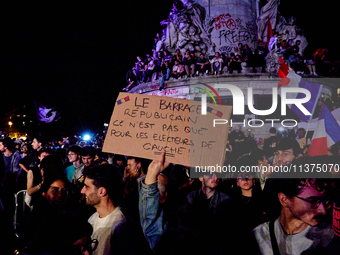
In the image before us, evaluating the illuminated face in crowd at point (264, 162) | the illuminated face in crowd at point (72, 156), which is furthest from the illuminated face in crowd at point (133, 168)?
the illuminated face in crowd at point (264, 162)

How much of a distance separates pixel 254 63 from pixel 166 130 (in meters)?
23.0

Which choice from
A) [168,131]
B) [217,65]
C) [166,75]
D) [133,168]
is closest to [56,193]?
[133,168]

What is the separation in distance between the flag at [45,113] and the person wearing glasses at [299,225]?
1382cm

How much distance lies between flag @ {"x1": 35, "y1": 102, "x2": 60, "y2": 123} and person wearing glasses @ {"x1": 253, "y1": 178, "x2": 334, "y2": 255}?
544 inches

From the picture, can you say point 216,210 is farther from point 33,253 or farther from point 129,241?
point 33,253

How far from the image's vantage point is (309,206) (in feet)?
8.02

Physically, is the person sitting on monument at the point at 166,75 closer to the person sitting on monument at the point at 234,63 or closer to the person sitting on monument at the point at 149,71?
the person sitting on monument at the point at 149,71

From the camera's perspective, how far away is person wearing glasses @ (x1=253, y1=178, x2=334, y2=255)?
233 centimetres

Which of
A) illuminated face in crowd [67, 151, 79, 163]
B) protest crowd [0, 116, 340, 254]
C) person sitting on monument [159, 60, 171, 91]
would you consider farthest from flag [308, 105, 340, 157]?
person sitting on monument [159, 60, 171, 91]

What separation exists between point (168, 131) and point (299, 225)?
1704mm

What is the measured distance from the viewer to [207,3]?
28.6 meters

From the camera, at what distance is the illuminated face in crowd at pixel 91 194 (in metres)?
2.78

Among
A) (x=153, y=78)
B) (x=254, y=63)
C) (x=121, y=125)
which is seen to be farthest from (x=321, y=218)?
(x=153, y=78)

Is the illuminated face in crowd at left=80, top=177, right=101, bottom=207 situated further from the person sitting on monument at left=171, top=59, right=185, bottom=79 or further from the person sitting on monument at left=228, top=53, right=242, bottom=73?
the person sitting on monument at left=171, top=59, right=185, bottom=79
